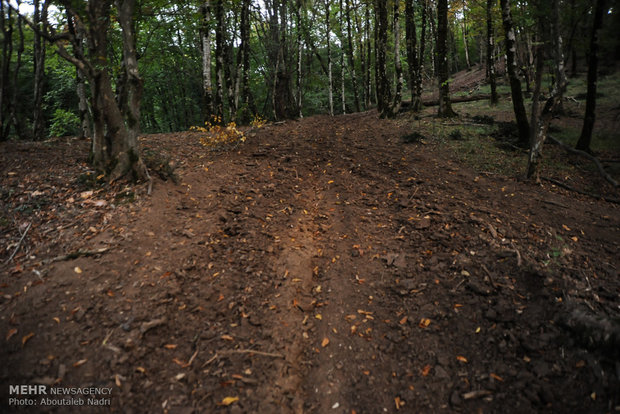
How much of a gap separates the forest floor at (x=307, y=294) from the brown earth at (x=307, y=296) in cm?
2

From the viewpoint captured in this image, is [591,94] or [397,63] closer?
[591,94]

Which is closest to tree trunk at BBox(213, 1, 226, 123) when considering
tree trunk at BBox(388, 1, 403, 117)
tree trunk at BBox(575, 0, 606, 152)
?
tree trunk at BBox(388, 1, 403, 117)

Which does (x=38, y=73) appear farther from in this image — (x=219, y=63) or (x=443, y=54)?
(x=443, y=54)

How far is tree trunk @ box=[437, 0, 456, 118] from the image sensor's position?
38.3 feet

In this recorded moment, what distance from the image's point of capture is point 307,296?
407 cm

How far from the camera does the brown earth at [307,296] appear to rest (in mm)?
2887

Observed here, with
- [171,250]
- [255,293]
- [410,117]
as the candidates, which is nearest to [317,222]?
[255,293]

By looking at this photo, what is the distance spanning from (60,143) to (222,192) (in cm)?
601
